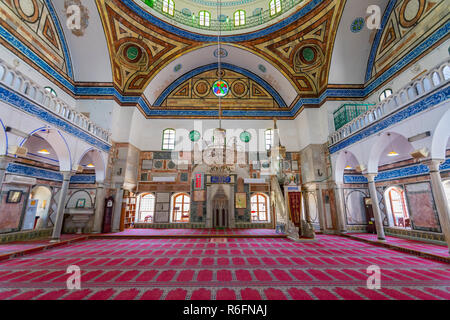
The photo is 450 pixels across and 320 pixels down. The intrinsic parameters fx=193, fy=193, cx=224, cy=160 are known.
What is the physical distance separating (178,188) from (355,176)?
25.9 ft

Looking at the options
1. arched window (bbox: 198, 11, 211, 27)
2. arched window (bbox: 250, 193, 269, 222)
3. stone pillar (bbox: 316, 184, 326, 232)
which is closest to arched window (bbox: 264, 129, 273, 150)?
arched window (bbox: 250, 193, 269, 222)

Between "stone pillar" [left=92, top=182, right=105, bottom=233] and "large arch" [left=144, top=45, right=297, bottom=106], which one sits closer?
"stone pillar" [left=92, top=182, right=105, bottom=233]

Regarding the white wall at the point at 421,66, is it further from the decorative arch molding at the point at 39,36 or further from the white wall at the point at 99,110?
the decorative arch molding at the point at 39,36

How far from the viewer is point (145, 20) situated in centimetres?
A: 836

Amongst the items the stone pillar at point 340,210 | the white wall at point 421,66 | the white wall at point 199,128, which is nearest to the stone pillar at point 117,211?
the white wall at point 199,128

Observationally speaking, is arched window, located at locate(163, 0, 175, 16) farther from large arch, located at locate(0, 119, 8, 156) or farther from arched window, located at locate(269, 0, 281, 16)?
large arch, located at locate(0, 119, 8, 156)

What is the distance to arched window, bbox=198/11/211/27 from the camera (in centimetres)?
966

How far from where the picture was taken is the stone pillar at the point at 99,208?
7.39 m

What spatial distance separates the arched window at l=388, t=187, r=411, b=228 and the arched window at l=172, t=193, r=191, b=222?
8.31m

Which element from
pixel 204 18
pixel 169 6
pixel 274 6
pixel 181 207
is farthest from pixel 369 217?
pixel 169 6

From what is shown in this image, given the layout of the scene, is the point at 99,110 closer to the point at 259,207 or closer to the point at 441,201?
the point at 259,207
